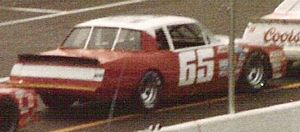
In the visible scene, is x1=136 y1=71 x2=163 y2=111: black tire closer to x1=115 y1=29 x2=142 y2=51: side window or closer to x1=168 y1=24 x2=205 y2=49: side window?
x1=115 y1=29 x2=142 y2=51: side window

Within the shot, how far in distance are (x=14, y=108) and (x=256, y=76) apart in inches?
234

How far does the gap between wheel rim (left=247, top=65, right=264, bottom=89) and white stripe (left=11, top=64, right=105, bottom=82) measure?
12.4 feet

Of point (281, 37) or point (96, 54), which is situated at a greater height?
point (96, 54)

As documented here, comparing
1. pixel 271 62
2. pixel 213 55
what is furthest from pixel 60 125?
pixel 271 62

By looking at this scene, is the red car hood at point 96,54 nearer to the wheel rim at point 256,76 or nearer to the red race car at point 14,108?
the red race car at point 14,108

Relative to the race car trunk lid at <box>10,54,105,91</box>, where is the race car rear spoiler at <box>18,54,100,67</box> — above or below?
above

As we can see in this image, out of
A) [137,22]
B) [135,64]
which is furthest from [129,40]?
[135,64]

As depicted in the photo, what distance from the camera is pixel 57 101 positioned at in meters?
14.8

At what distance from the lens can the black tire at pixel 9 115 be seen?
12430mm

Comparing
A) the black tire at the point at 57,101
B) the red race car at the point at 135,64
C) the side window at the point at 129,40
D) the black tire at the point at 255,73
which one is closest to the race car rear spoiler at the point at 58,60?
the red race car at the point at 135,64

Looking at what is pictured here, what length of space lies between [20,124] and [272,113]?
129 inches

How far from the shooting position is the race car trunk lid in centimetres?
1412

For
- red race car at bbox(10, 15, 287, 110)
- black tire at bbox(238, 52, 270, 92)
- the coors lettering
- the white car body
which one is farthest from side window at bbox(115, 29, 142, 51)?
the coors lettering

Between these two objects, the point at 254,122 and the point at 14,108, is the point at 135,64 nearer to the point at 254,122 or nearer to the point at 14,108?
the point at 14,108
